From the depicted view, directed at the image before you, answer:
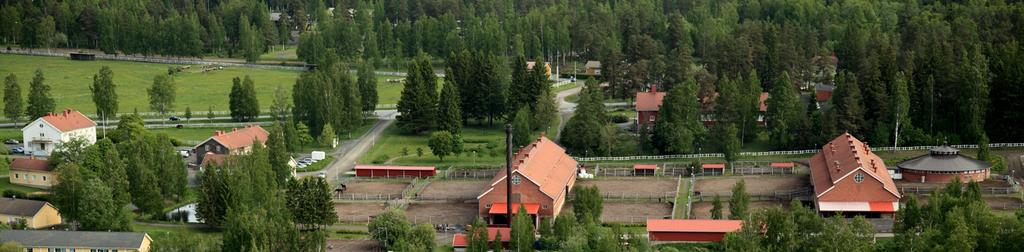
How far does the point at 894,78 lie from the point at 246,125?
48964 mm

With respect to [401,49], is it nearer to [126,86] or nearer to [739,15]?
[126,86]

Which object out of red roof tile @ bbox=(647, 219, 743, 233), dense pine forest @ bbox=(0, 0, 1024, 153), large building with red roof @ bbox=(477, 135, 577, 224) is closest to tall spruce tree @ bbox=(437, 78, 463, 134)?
dense pine forest @ bbox=(0, 0, 1024, 153)

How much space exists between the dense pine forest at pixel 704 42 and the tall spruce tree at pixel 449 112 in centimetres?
591

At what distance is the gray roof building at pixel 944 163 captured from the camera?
8250 centimetres

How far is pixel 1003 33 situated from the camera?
379 ft

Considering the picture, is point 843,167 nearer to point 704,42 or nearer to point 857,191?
point 857,191

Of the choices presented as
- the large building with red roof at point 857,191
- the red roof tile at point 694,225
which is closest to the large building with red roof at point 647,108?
the large building with red roof at point 857,191

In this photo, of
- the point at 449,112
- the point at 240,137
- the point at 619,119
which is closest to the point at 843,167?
the point at 619,119

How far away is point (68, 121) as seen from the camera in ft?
311

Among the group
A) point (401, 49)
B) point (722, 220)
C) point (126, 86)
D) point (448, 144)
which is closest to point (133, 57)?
point (126, 86)

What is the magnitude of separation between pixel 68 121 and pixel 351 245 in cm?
3389

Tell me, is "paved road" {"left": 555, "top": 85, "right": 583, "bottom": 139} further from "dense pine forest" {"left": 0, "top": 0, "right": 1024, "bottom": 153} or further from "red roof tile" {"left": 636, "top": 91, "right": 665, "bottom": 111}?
"red roof tile" {"left": 636, "top": 91, "right": 665, "bottom": 111}

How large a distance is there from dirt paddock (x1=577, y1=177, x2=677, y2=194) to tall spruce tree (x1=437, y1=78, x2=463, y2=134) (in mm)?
16434

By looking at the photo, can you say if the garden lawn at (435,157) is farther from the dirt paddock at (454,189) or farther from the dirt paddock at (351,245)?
the dirt paddock at (351,245)
